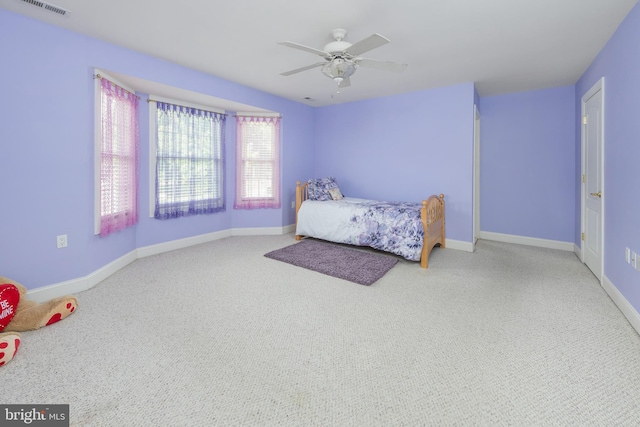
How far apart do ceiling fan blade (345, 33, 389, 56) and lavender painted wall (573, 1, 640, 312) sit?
192 cm

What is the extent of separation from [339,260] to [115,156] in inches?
111

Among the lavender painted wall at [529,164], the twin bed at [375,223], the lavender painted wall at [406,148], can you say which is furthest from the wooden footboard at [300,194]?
the lavender painted wall at [529,164]

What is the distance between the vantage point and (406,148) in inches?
188

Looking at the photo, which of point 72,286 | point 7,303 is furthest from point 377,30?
point 72,286

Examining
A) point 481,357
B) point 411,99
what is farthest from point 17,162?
point 411,99

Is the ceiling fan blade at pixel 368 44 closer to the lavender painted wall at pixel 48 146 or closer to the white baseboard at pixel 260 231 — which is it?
the lavender painted wall at pixel 48 146

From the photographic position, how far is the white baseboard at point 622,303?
2.08 metres

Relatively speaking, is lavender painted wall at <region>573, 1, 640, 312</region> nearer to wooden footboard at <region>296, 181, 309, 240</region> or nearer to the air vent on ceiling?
wooden footboard at <region>296, 181, 309, 240</region>

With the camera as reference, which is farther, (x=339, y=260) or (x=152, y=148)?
(x=152, y=148)

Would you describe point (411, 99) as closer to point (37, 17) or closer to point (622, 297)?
point (622, 297)

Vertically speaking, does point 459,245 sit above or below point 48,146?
below

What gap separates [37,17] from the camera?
244 centimetres

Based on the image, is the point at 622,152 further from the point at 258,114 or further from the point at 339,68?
the point at 258,114

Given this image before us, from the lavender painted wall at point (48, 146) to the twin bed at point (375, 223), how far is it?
8.57ft
